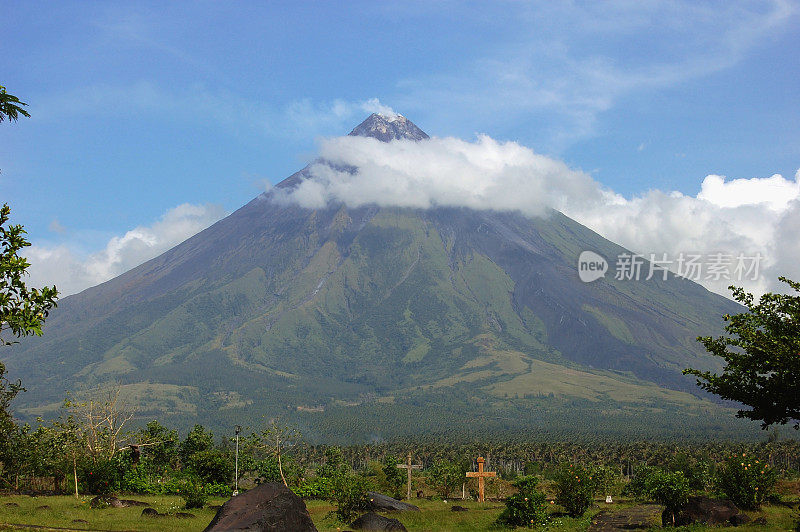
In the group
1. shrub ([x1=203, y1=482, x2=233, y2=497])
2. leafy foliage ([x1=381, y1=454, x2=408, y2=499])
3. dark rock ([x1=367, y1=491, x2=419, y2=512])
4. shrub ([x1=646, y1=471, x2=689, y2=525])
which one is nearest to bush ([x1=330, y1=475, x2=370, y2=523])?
dark rock ([x1=367, y1=491, x2=419, y2=512])

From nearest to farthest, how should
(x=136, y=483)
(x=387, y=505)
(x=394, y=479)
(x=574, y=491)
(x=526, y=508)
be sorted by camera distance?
1. (x=526, y=508)
2. (x=574, y=491)
3. (x=387, y=505)
4. (x=136, y=483)
5. (x=394, y=479)

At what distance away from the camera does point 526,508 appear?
94.7 ft

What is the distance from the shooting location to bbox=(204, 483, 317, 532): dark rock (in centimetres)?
2008

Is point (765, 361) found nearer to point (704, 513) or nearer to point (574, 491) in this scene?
point (704, 513)

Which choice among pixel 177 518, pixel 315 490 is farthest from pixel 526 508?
pixel 315 490

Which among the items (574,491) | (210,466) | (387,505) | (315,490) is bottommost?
(315,490)

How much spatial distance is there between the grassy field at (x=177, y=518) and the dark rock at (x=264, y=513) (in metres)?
7.30

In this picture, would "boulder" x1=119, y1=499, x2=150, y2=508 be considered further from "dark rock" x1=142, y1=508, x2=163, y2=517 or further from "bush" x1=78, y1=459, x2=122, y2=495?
"bush" x1=78, y1=459, x2=122, y2=495

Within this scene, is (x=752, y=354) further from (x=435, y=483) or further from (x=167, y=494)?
(x=435, y=483)

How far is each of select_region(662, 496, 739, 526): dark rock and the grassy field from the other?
1.61 meters

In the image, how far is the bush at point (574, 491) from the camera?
34.2 metres

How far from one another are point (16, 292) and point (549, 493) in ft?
166

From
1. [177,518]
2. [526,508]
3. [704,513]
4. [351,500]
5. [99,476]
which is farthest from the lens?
[99,476]

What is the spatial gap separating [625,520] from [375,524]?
470 inches
